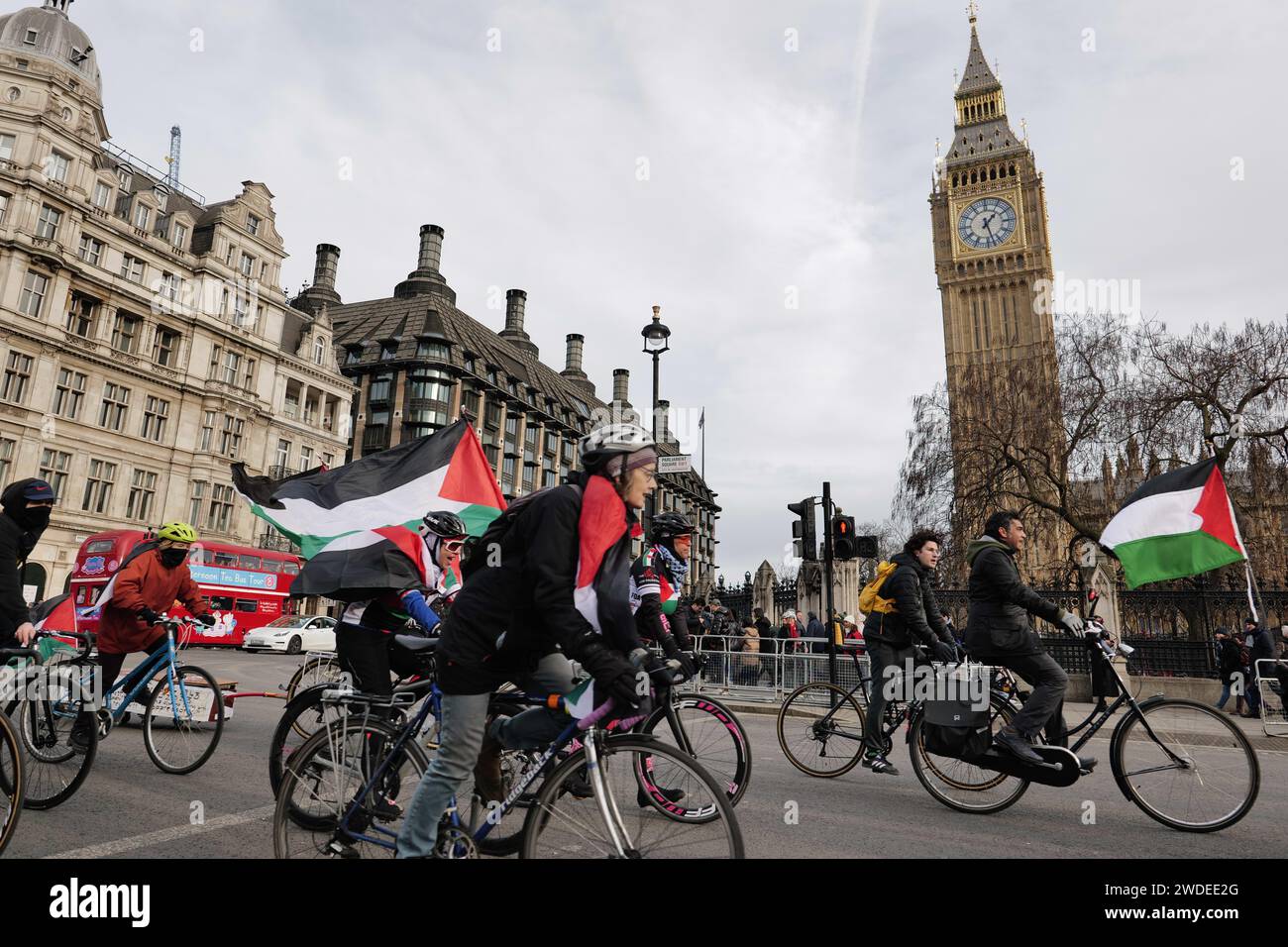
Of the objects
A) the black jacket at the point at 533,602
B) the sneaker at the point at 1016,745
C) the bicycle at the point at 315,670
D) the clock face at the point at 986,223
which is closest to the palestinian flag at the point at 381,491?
the bicycle at the point at 315,670

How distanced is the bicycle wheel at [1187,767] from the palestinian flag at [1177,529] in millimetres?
3360

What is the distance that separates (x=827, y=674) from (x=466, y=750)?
37.6 feet

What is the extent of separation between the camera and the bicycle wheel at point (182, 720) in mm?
5906

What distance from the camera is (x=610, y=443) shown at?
321cm

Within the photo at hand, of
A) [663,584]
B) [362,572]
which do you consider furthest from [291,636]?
[362,572]

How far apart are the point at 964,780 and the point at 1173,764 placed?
1.31 meters

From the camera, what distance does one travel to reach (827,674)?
13531 millimetres

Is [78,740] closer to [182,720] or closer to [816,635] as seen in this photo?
[182,720]

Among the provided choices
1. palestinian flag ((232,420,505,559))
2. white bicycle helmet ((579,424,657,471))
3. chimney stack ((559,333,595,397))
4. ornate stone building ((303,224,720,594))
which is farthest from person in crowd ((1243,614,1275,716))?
chimney stack ((559,333,595,397))

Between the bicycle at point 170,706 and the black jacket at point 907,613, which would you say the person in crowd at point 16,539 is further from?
the black jacket at point 907,613

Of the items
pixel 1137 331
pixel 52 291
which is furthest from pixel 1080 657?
pixel 52 291

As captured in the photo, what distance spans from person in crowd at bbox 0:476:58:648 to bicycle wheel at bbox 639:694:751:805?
4366 mm

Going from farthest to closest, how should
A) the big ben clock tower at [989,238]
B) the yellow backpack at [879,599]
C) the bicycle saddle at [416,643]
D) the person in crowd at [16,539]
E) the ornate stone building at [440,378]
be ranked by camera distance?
1. the big ben clock tower at [989,238]
2. the ornate stone building at [440,378]
3. the yellow backpack at [879,599]
4. the person in crowd at [16,539]
5. the bicycle saddle at [416,643]
